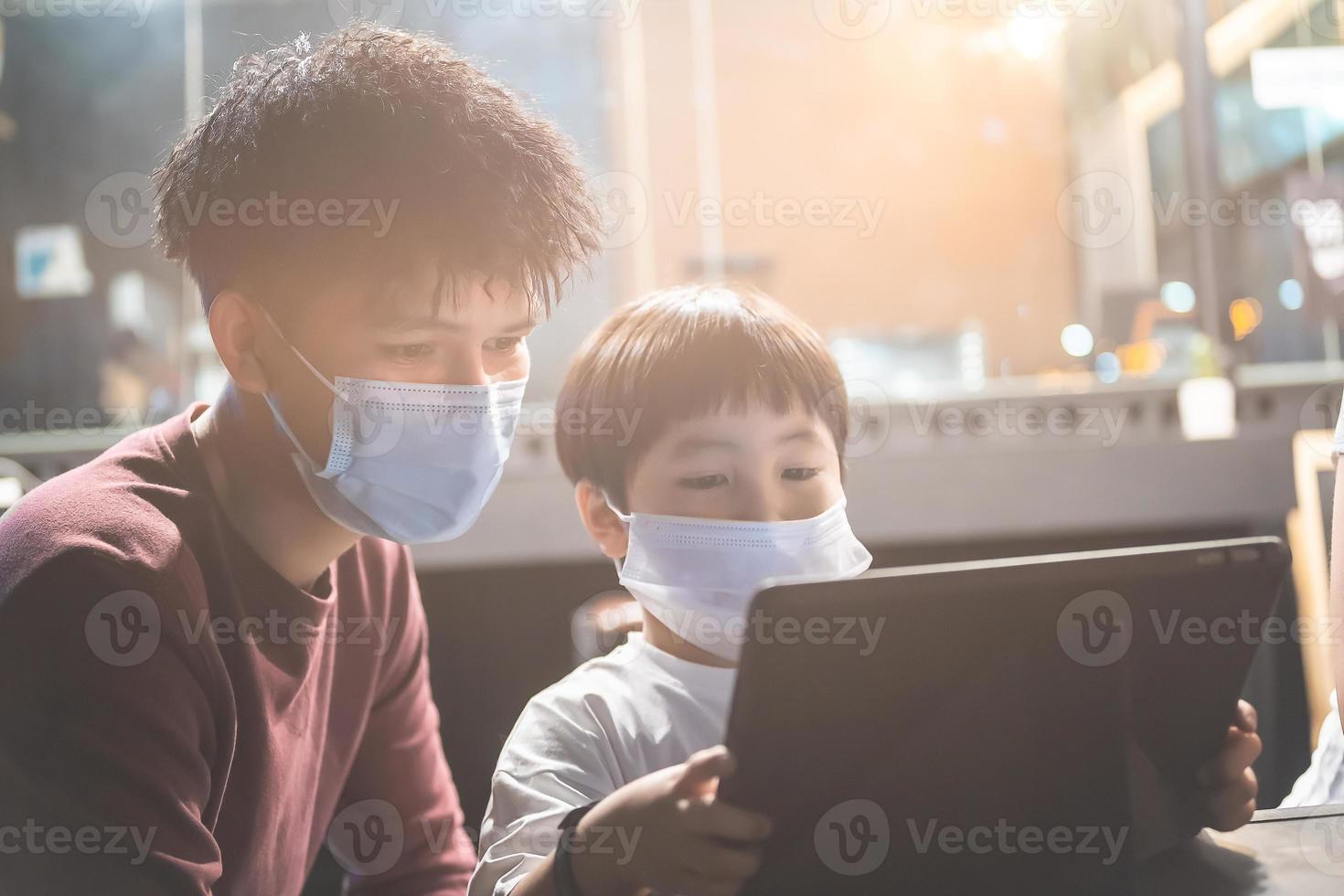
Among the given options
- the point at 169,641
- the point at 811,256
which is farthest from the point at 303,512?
the point at 811,256

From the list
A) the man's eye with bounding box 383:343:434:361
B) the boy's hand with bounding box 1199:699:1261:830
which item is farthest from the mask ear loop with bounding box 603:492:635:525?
the boy's hand with bounding box 1199:699:1261:830

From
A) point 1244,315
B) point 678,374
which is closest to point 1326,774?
point 678,374

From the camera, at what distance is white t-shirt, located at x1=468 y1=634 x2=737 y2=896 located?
771 mm

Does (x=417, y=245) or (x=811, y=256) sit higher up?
(x=811, y=256)

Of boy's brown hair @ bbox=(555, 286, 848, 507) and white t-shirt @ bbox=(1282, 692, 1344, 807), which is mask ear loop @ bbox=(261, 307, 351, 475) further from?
white t-shirt @ bbox=(1282, 692, 1344, 807)

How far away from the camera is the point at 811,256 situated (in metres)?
4.41

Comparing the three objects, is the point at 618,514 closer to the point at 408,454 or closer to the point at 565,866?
the point at 408,454

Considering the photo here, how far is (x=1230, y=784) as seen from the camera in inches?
29.5

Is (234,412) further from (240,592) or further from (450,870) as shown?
(450,870)

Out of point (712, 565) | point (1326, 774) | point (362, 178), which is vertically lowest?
point (1326, 774)

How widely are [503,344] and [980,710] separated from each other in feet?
→ 1.75

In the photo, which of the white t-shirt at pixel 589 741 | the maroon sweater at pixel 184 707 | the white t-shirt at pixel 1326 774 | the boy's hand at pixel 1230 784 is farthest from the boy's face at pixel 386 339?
the white t-shirt at pixel 1326 774

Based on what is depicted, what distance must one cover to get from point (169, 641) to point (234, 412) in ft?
0.89

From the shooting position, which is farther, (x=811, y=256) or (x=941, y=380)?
(x=811, y=256)
